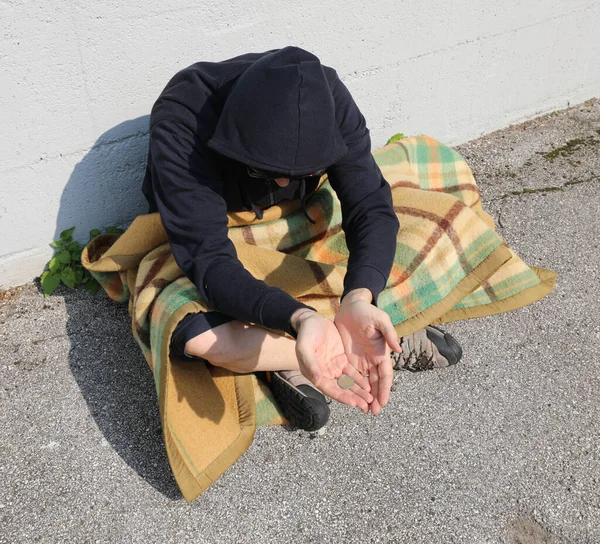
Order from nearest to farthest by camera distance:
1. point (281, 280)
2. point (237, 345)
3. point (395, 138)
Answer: point (237, 345) → point (281, 280) → point (395, 138)

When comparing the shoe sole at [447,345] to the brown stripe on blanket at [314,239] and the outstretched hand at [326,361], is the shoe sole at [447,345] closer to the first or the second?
the brown stripe on blanket at [314,239]

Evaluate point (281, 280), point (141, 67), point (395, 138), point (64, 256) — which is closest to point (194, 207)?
point (281, 280)

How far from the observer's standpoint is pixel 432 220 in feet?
8.98

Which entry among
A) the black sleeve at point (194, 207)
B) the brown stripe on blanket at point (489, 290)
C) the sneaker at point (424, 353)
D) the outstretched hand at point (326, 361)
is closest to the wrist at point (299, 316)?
the outstretched hand at point (326, 361)

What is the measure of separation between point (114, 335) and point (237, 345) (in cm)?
76

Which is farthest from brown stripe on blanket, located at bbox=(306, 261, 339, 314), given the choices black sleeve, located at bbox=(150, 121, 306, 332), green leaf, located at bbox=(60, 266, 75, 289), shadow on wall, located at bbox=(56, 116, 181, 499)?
green leaf, located at bbox=(60, 266, 75, 289)

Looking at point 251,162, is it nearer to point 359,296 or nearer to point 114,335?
point 359,296

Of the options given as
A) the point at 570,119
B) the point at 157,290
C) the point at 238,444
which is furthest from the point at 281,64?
the point at 570,119

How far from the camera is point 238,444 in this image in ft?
7.46

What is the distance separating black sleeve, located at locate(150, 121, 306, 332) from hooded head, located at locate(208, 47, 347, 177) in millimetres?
265

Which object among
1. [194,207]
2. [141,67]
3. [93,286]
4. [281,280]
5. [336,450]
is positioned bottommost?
[336,450]

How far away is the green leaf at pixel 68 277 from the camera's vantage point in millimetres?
2941

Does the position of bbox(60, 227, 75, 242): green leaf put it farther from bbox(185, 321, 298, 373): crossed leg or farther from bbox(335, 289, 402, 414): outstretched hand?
bbox(335, 289, 402, 414): outstretched hand

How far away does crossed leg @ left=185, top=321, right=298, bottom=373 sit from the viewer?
7.27 ft
